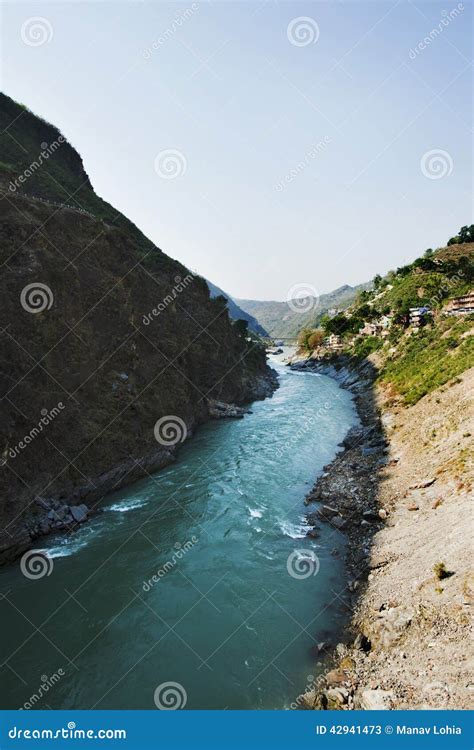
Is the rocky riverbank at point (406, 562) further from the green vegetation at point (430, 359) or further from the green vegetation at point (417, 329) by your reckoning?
the green vegetation at point (417, 329)

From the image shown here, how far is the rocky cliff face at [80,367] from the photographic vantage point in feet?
76.0

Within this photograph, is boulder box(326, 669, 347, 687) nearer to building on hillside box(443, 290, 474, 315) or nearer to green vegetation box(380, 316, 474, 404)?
green vegetation box(380, 316, 474, 404)

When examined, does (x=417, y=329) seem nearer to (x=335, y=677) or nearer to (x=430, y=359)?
(x=430, y=359)

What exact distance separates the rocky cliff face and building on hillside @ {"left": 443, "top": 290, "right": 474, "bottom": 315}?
115ft

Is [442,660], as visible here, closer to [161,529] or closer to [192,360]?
[161,529]

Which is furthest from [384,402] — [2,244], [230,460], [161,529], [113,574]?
[2,244]

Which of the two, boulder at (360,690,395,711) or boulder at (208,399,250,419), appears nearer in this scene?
boulder at (360,690,395,711)

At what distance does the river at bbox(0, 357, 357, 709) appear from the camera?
12.6 meters

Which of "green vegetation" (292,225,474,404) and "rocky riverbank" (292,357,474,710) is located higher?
"green vegetation" (292,225,474,404)

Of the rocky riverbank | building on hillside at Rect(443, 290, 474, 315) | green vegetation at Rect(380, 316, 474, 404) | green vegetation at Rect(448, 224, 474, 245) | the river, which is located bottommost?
the river

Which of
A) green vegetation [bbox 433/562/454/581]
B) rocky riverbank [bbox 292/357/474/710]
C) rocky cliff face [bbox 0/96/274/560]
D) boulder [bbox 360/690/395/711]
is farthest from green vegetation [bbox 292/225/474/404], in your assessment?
boulder [bbox 360/690/395/711]

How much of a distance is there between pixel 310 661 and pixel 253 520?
9.68 meters

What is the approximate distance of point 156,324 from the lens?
43.7m

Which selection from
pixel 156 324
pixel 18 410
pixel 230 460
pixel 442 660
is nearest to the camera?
pixel 442 660
